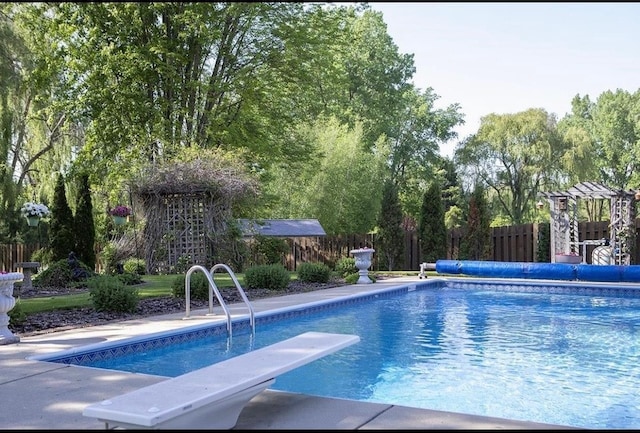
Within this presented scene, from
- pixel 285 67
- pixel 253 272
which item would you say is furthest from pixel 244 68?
pixel 253 272

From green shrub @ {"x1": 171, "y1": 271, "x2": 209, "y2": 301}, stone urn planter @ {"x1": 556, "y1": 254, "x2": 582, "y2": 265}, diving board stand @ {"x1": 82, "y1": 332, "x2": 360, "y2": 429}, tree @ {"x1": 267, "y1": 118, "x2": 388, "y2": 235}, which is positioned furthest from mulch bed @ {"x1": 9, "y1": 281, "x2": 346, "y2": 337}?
tree @ {"x1": 267, "y1": 118, "x2": 388, "y2": 235}

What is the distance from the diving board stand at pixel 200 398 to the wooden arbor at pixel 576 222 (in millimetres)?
14667

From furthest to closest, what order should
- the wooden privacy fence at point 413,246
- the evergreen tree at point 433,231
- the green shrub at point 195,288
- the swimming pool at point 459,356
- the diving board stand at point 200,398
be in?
the evergreen tree at point 433,231
the wooden privacy fence at point 413,246
the green shrub at point 195,288
the swimming pool at point 459,356
the diving board stand at point 200,398

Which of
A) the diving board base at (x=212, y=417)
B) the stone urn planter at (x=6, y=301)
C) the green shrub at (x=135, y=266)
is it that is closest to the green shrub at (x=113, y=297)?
the stone urn planter at (x=6, y=301)

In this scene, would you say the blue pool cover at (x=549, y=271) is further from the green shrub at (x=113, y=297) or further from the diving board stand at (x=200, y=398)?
the diving board stand at (x=200, y=398)

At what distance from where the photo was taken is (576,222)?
17.7m

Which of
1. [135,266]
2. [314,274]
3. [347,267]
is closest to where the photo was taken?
[314,274]

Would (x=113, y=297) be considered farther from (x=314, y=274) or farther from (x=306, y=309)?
(x=314, y=274)

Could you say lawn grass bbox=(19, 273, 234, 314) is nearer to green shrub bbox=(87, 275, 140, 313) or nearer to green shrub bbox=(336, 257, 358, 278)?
green shrub bbox=(87, 275, 140, 313)

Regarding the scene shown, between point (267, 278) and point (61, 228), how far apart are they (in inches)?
294

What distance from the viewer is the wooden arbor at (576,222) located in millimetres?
16672

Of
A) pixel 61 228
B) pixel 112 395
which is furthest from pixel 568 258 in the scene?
pixel 112 395

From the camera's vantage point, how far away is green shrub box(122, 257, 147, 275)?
16234mm

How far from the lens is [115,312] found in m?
9.24
